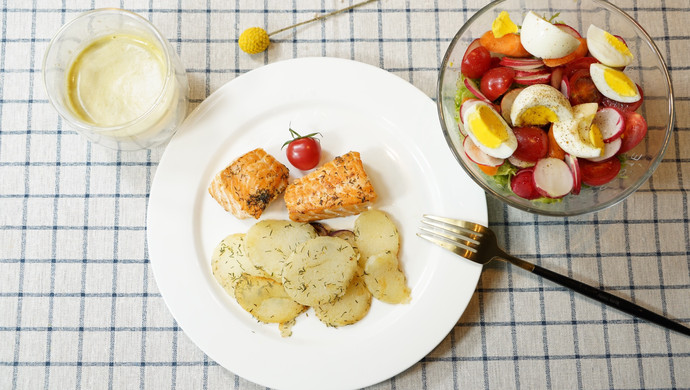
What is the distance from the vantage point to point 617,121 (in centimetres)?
143

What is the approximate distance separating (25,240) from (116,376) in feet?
1.87

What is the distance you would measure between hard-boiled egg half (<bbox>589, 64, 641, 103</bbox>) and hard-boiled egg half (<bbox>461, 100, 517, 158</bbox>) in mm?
279

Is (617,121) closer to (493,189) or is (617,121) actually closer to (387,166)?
(493,189)

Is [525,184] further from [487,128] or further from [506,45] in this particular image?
[506,45]

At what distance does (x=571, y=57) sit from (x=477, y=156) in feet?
1.27

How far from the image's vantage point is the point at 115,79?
167 centimetres

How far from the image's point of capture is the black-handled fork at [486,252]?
1.66 m

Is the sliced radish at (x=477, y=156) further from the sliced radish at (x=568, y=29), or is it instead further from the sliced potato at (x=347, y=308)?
the sliced potato at (x=347, y=308)

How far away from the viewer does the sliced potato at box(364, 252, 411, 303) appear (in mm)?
1652

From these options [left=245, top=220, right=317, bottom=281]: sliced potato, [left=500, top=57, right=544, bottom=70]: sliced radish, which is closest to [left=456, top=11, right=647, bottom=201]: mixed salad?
[left=500, top=57, right=544, bottom=70]: sliced radish

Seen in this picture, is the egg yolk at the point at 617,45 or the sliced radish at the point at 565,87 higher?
the egg yolk at the point at 617,45

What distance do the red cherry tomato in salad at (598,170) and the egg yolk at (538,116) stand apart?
0.51 feet

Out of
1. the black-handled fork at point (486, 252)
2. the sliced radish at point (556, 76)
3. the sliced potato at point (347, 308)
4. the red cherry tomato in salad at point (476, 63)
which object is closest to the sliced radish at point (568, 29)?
the sliced radish at point (556, 76)

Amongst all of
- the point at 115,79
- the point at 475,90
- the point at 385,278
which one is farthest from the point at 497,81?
the point at 115,79
